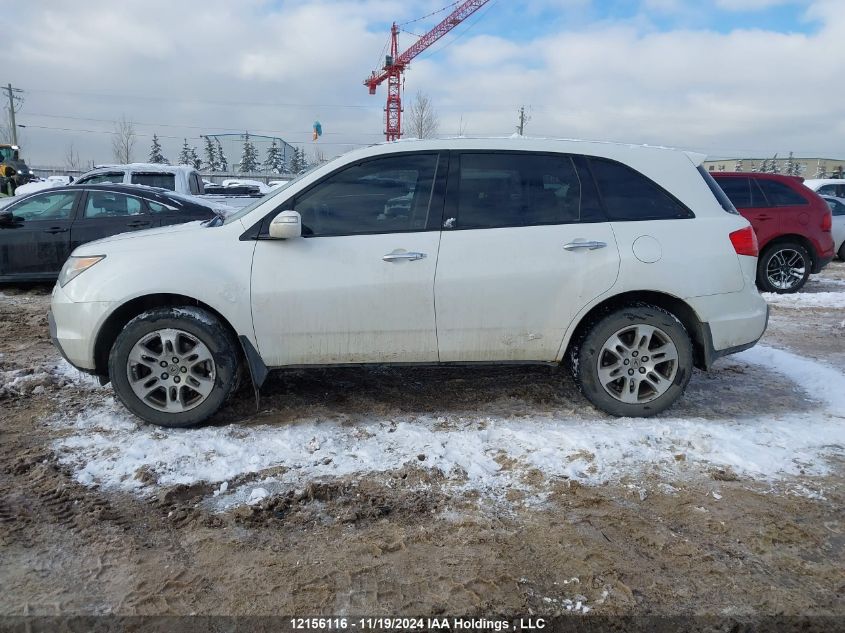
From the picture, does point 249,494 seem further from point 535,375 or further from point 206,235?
A: point 535,375

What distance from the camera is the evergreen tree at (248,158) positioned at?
68.6 meters

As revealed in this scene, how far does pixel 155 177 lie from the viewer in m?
11.5

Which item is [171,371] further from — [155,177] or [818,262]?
[818,262]

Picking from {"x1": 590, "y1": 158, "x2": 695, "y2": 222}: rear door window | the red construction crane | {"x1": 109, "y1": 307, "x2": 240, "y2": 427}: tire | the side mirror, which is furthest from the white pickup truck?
the red construction crane

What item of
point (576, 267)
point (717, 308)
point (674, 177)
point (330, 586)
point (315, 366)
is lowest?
point (330, 586)

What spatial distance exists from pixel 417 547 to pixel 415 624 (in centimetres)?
47

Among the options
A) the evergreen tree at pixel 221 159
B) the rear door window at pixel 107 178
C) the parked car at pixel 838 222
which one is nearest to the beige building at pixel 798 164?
the evergreen tree at pixel 221 159

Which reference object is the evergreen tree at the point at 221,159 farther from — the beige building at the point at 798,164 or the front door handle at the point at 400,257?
the front door handle at the point at 400,257

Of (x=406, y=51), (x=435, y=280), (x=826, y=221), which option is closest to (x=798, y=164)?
(x=406, y=51)

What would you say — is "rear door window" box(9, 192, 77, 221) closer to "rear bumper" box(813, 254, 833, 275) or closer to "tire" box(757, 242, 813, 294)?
"tire" box(757, 242, 813, 294)

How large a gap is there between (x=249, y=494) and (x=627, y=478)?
2.02 meters

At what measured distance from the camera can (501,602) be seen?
2.27m

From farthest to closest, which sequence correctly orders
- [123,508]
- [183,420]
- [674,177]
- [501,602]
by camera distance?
[674,177] < [183,420] < [123,508] < [501,602]

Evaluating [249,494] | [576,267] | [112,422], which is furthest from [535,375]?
[112,422]
